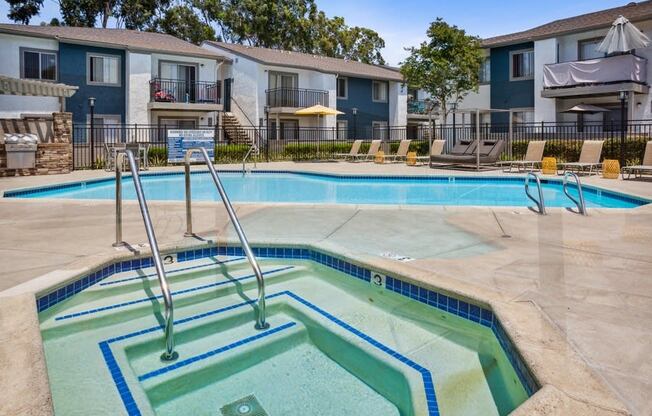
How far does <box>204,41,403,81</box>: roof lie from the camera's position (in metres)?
26.9

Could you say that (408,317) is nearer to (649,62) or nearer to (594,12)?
(649,62)

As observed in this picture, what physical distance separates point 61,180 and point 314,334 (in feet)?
37.5

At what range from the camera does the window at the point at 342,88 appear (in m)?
30.3

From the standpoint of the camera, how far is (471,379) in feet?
9.14

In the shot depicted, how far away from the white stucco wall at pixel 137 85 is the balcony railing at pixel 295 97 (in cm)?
639

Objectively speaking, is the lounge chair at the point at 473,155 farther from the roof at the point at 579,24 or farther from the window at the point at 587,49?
the window at the point at 587,49

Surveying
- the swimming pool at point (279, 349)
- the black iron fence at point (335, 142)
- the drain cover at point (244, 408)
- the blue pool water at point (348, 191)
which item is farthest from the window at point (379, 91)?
the drain cover at point (244, 408)

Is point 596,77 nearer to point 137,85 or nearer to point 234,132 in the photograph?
point 234,132

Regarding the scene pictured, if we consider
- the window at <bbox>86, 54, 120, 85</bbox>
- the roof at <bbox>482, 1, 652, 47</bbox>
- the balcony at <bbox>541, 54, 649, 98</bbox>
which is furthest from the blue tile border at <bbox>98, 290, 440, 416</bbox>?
the roof at <bbox>482, 1, 652, 47</bbox>

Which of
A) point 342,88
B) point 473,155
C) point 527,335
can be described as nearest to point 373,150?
point 473,155

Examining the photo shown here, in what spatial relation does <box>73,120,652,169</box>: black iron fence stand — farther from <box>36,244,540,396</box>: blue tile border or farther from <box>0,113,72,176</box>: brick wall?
<box>36,244,540,396</box>: blue tile border

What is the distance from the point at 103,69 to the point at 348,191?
16331 mm

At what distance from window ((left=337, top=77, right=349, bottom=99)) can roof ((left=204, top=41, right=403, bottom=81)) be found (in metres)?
0.71

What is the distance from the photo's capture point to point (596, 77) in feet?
68.1
